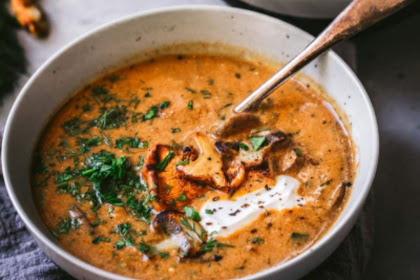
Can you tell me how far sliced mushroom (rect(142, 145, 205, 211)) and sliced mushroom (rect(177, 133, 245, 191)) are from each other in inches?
1.6

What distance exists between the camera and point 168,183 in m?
2.60

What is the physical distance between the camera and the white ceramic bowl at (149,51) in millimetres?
2486

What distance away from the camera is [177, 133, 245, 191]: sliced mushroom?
2.57 m

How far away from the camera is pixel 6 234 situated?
2867 millimetres

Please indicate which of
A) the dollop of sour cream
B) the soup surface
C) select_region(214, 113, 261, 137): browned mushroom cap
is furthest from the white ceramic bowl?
select_region(214, 113, 261, 137): browned mushroom cap

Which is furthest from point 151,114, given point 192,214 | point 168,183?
point 192,214

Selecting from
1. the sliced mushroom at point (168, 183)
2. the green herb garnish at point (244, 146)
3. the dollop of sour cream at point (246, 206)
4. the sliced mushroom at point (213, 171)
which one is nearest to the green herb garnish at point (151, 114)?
the sliced mushroom at point (168, 183)

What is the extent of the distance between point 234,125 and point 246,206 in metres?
0.47

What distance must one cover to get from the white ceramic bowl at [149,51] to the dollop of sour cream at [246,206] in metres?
0.27

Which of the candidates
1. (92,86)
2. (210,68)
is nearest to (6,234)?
(92,86)

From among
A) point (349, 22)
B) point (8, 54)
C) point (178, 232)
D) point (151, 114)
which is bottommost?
point (8, 54)

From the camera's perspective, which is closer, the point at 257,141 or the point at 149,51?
the point at 257,141

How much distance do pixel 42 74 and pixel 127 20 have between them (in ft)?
1.89

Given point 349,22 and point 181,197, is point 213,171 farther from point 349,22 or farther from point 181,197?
point 349,22
